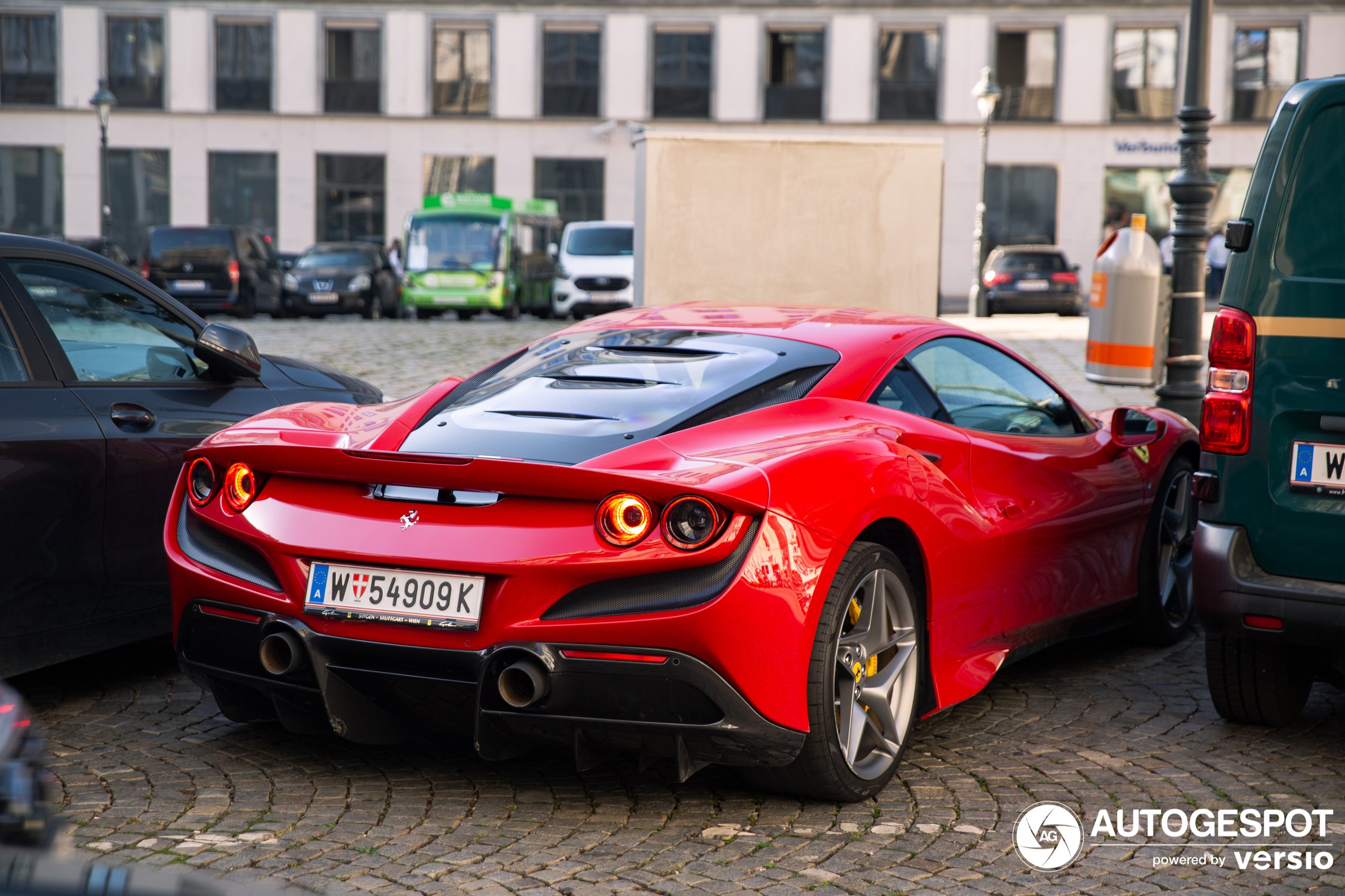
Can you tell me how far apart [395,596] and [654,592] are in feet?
2.19

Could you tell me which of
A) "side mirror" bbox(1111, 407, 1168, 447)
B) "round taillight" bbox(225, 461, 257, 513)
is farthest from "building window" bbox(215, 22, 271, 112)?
"round taillight" bbox(225, 461, 257, 513)

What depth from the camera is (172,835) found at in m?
3.60

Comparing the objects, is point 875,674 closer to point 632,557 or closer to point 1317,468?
point 632,557

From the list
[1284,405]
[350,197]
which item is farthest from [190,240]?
[1284,405]

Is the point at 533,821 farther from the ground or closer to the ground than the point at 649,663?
closer to the ground

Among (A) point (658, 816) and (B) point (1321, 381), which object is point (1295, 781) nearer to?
(B) point (1321, 381)

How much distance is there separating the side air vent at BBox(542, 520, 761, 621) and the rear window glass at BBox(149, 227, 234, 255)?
2562 cm

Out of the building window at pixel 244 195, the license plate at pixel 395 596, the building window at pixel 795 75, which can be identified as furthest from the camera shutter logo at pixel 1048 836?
the building window at pixel 244 195

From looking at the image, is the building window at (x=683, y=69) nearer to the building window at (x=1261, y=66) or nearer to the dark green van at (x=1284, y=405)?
the building window at (x=1261, y=66)

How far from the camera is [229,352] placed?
5238 mm

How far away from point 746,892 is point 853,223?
1302cm

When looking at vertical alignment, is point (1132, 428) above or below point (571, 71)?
below

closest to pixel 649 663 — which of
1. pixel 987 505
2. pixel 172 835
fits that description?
pixel 172 835

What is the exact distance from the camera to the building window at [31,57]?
43625 mm
